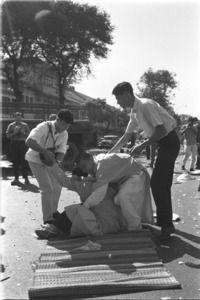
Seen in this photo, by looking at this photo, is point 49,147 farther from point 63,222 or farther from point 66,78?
point 66,78

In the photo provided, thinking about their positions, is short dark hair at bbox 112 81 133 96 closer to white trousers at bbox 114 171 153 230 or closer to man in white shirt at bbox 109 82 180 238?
man in white shirt at bbox 109 82 180 238

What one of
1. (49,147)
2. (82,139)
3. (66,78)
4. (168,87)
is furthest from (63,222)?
(168,87)

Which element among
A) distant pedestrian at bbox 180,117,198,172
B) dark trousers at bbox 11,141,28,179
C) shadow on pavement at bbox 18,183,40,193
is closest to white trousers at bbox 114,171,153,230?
shadow on pavement at bbox 18,183,40,193

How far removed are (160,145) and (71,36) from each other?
32865 millimetres

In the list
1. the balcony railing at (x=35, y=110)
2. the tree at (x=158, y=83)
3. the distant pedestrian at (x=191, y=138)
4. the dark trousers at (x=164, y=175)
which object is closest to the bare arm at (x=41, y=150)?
the dark trousers at (x=164, y=175)

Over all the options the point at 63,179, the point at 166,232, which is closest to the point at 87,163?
the point at 63,179

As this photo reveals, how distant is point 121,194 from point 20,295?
2.08 meters

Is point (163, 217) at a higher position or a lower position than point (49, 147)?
lower

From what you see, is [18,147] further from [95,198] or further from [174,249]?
[174,249]

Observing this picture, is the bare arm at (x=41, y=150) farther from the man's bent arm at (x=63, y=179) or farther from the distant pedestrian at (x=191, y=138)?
the distant pedestrian at (x=191, y=138)

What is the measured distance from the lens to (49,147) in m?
5.45

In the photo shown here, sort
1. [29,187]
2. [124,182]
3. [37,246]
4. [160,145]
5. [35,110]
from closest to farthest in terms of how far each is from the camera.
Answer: [37,246], [160,145], [124,182], [29,187], [35,110]

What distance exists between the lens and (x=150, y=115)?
15.6 feet

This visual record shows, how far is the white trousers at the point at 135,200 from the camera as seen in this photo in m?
4.95
